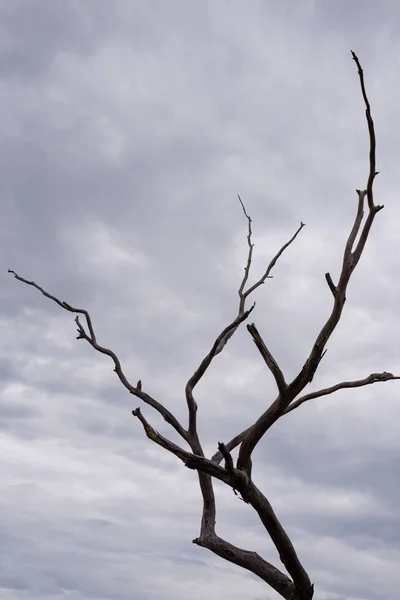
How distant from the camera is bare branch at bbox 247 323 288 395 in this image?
980cm

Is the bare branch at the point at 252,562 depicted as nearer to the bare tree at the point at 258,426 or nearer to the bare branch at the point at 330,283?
the bare tree at the point at 258,426

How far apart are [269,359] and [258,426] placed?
4.70 feet

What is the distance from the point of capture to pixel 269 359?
998cm

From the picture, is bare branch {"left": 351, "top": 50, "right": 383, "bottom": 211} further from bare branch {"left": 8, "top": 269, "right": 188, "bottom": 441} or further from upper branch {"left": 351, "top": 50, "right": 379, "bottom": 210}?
bare branch {"left": 8, "top": 269, "right": 188, "bottom": 441}

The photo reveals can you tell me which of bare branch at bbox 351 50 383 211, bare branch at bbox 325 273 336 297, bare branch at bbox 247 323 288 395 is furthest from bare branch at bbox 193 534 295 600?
bare branch at bbox 351 50 383 211

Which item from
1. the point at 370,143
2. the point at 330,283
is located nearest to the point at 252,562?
the point at 330,283

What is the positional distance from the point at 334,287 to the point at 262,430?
2569 millimetres

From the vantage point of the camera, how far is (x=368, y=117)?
9508mm

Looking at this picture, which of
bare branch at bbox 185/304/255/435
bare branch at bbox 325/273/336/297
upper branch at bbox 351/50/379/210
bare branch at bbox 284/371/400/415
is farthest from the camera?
bare branch at bbox 185/304/255/435

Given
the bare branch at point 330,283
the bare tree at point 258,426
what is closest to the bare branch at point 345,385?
the bare tree at point 258,426

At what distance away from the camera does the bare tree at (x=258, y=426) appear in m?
10.0

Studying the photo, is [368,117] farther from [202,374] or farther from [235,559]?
[235,559]

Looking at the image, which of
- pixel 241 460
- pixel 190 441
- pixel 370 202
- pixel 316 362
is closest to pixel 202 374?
pixel 190 441

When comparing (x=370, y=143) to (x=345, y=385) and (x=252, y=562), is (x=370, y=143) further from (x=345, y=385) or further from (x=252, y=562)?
(x=252, y=562)
